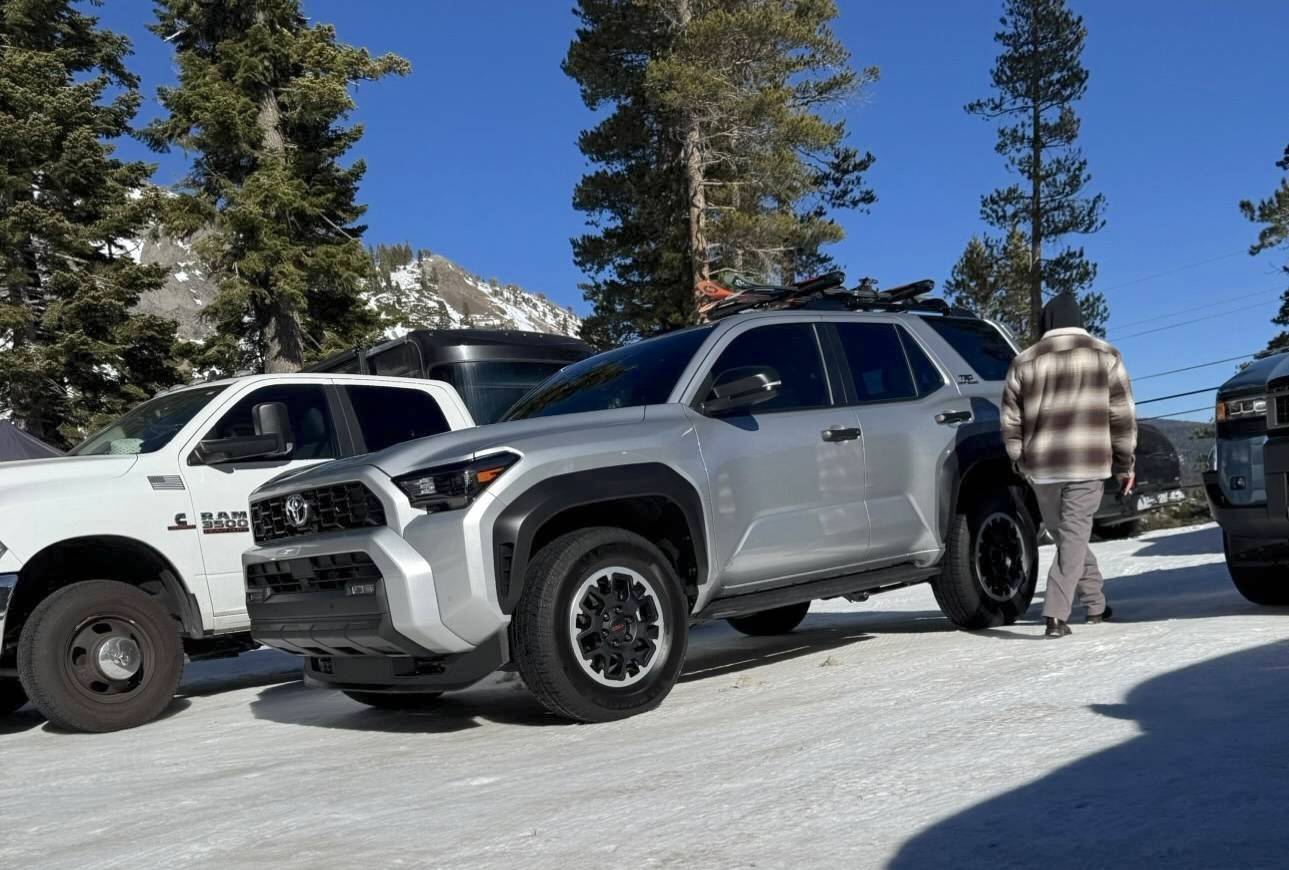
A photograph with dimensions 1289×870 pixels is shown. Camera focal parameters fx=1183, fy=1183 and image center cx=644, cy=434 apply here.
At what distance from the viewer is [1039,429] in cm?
616

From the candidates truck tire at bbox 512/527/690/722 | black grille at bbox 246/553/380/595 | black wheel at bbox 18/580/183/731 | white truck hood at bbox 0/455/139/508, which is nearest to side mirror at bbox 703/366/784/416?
truck tire at bbox 512/527/690/722

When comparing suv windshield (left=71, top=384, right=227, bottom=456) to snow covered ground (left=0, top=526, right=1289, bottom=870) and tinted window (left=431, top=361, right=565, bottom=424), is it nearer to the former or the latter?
snow covered ground (left=0, top=526, right=1289, bottom=870)

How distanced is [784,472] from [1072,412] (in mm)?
1568

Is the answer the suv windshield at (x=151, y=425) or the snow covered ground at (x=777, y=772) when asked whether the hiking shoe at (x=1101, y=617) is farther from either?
the suv windshield at (x=151, y=425)

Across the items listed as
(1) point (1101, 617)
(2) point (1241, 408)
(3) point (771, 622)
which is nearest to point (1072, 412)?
(2) point (1241, 408)

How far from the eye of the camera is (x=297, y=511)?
5539 mm

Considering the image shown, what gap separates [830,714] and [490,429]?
193cm

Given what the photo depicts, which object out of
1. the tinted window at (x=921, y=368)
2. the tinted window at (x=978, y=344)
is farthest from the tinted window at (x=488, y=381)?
the tinted window at (x=921, y=368)

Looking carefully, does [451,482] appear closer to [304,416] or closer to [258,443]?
[258,443]

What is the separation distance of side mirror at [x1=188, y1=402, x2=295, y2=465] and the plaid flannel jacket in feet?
13.3

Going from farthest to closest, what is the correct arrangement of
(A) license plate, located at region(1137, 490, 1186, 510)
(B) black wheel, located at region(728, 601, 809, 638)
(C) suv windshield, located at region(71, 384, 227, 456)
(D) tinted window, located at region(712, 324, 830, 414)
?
(A) license plate, located at region(1137, 490, 1186, 510) < (B) black wheel, located at region(728, 601, 809, 638) < (C) suv windshield, located at region(71, 384, 227, 456) < (D) tinted window, located at region(712, 324, 830, 414)

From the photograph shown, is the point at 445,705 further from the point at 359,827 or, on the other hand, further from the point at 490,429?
the point at 359,827

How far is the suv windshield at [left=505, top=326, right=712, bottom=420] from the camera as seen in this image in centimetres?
592

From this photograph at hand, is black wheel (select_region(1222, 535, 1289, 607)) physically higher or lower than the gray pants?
lower
